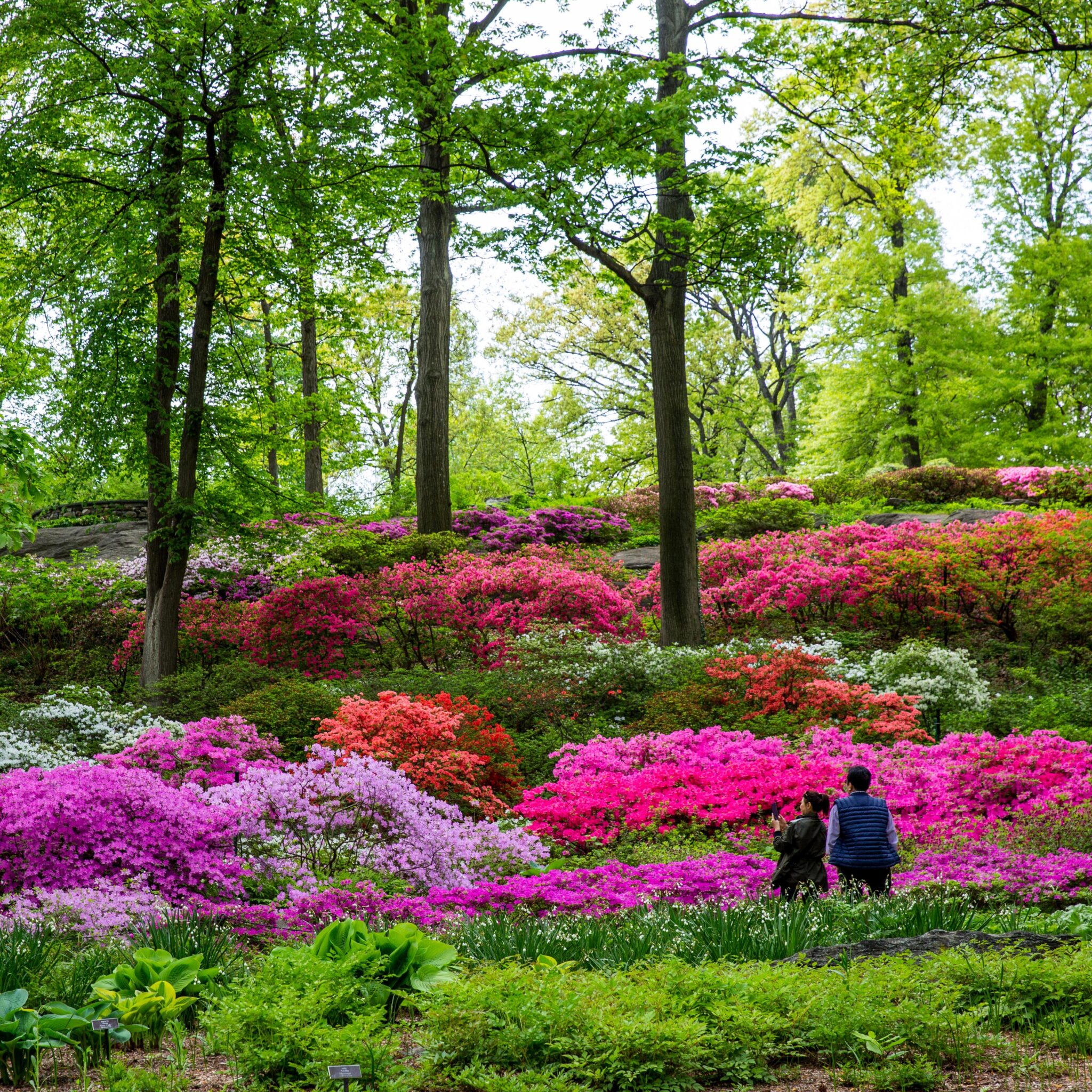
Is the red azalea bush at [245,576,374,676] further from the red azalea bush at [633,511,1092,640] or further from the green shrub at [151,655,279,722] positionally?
the red azalea bush at [633,511,1092,640]

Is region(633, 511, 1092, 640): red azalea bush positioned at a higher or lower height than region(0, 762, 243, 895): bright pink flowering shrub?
higher

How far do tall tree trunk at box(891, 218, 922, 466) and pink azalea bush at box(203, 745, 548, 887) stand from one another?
72.1 ft

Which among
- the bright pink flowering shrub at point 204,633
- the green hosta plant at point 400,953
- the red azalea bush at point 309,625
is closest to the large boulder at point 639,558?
the red azalea bush at point 309,625

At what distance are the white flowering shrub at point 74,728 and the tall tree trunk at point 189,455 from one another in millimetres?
1576

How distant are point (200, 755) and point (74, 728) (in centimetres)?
271

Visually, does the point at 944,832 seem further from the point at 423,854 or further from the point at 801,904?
the point at 423,854

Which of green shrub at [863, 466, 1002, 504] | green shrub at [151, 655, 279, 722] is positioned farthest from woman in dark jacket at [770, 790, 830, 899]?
green shrub at [863, 466, 1002, 504]

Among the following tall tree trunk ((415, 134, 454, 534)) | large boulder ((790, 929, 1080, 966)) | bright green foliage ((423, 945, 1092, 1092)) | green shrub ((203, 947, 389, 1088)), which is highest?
tall tree trunk ((415, 134, 454, 534))

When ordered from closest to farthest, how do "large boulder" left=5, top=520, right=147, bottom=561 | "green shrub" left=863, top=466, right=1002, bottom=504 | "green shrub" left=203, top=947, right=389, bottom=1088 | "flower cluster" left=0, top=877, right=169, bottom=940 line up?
1. "green shrub" left=203, top=947, right=389, bottom=1088
2. "flower cluster" left=0, top=877, right=169, bottom=940
3. "large boulder" left=5, top=520, right=147, bottom=561
4. "green shrub" left=863, top=466, right=1002, bottom=504

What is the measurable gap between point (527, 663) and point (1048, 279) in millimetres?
20719

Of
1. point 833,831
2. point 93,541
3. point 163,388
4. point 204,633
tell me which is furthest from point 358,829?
point 93,541

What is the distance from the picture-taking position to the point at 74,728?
30.6ft

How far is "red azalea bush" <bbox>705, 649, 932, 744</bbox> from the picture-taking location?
8.80 metres

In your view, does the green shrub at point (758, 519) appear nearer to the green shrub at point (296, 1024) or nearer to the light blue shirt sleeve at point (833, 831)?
the light blue shirt sleeve at point (833, 831)
